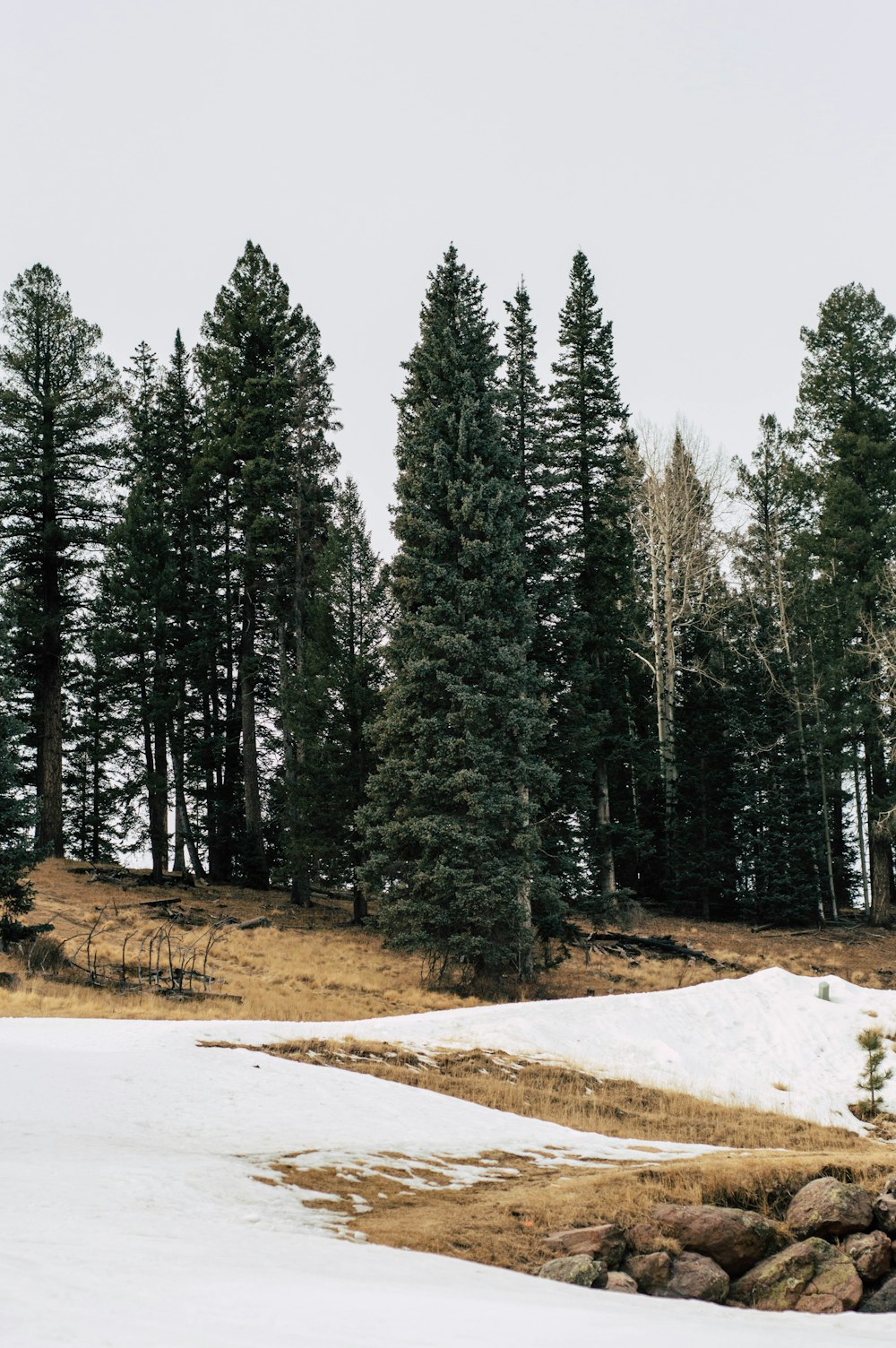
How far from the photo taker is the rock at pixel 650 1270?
21.4 feet

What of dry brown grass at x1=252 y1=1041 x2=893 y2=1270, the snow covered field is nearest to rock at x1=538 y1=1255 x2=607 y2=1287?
dry brown grass at x1=252 y1=1041 x2=893 y2=1270

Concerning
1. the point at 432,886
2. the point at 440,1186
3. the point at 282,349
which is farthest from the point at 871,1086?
the point at 282,349

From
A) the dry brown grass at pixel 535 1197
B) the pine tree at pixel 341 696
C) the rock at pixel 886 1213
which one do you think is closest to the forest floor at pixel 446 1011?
the dry brown grass at pixel 535 1197

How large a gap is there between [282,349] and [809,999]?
27.0 m

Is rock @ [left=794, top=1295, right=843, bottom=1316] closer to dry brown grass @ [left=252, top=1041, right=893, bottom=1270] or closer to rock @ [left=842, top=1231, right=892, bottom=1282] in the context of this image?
rock @ [left=842, top=1231, right=892, bottom=1282]

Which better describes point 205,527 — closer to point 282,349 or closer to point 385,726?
point 282,349

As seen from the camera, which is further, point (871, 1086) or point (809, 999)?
point (809, 999)

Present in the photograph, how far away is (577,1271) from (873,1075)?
943 cm

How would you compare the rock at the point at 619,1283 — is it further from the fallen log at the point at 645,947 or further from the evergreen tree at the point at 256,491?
the evergreen tree at the point at 256,491

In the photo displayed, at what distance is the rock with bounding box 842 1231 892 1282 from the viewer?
22.4 ft

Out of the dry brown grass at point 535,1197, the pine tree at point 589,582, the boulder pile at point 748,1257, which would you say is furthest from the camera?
the pine tree at point 589,582

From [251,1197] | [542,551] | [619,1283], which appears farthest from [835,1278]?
[542,551]

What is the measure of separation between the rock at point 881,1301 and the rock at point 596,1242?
1.44 metres

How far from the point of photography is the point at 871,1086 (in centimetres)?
1403
